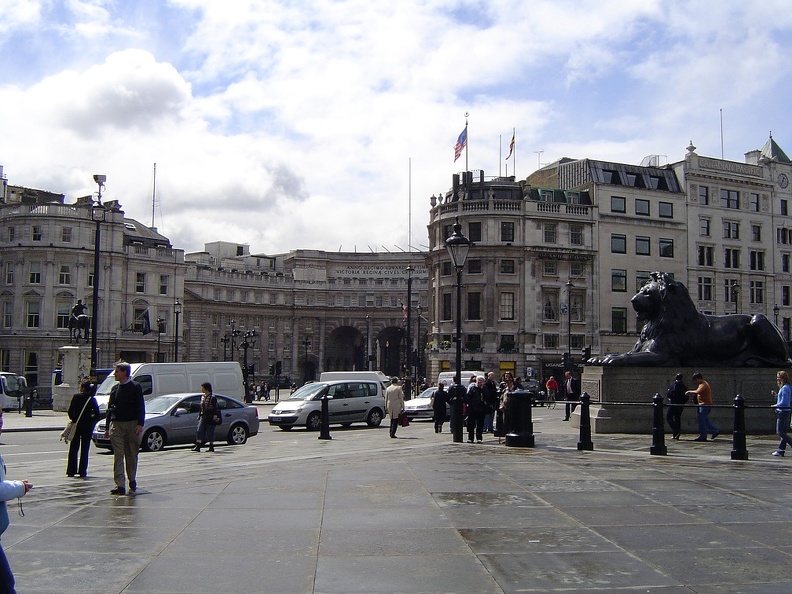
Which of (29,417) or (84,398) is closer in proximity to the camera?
(84,398)

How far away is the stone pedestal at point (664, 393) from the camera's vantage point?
67.5 feet

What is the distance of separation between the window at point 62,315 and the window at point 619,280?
46024 mm

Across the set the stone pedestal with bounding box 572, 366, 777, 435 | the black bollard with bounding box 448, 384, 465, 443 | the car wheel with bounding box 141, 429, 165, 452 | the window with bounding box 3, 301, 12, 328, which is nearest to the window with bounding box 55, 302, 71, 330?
the window with bounding box 3, 301, 12, 328

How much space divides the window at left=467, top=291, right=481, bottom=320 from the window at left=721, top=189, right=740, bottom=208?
24.3m

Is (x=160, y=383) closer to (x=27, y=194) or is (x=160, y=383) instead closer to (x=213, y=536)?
(x=213, y=536)

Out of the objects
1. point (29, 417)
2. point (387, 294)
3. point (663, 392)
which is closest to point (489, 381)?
point (663, 392)

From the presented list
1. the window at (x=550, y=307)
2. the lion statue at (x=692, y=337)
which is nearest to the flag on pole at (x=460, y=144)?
the window at (x=550, y=307)

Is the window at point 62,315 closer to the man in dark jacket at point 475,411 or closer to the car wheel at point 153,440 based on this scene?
the car wheel at point 153,440

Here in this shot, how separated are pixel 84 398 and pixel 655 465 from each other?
9303 millimetres

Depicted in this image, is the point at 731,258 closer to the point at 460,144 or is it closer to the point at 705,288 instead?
the point at 705,288

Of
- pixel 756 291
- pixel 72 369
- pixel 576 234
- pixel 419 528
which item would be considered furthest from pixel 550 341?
pixel 419 528

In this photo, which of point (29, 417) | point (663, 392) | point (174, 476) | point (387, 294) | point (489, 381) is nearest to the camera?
point (174, 476)

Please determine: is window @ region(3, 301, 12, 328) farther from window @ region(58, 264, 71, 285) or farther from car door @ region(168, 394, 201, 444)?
car door @ region(168, 394, 201, 444)

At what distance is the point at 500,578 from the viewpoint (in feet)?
22.7
